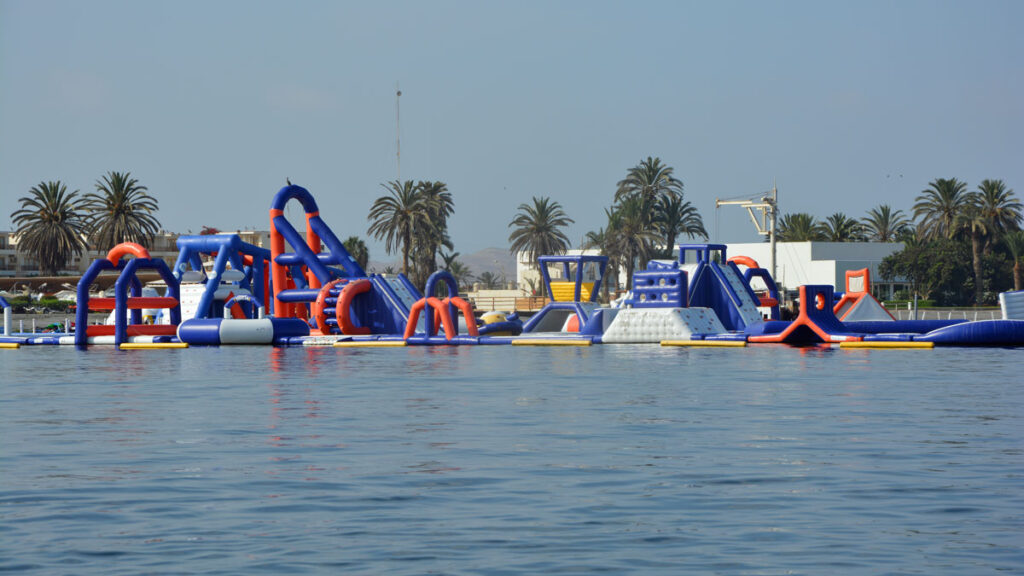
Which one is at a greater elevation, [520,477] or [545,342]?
[545,342]

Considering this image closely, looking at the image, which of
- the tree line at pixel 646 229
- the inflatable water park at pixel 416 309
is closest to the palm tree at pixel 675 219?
the tree line at pixel 646 229

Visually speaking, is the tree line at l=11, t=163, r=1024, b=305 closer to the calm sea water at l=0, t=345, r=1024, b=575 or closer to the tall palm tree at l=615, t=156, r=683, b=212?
the tall palm tree at l=615, t=156, r=683, b=212

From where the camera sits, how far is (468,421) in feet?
65.0

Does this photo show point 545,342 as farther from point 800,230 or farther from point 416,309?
point 800,230

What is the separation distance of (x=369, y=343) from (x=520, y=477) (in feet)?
110

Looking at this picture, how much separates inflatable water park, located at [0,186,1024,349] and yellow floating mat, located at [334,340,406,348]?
59mm

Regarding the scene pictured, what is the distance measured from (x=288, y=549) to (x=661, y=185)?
9717 centimetres

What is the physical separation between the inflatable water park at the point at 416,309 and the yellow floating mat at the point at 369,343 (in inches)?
2.3

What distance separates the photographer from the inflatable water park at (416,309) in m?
44.1

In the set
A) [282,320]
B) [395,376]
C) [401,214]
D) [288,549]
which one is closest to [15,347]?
[282,320]

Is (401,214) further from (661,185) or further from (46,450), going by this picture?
(46,450)

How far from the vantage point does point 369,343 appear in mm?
46875

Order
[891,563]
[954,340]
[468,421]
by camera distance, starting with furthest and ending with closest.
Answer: [954,340] < [468,421] < [891,563]

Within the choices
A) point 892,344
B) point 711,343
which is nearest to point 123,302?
point 711,343
